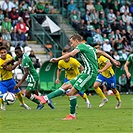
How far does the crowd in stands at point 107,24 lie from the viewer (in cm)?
3928

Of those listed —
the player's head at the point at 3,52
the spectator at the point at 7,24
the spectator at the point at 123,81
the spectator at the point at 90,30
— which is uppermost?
the player's head at the point at 3,52

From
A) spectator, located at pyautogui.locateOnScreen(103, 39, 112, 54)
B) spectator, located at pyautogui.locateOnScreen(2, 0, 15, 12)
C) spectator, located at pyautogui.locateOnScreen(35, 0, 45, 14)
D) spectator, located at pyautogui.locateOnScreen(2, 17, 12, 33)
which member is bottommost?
spectator, located at pyautogui.locateOnScreen(103, 39, 112, 54)

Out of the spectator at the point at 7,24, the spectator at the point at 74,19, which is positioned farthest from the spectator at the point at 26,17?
the spectator at the point at 74,19

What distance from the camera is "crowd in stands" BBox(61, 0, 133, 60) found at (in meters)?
39.3

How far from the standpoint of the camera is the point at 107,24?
41688 millimetres

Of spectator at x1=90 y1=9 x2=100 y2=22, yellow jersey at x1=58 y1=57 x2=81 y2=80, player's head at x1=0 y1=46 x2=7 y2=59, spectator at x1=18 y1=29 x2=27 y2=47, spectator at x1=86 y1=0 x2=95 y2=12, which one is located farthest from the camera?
spectator at x1=86 y1=0 x2=95 y2=12

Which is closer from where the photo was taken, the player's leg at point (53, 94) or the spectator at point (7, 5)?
the player's leg at point (53, 94)

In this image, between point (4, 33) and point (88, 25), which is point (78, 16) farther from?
point (4, 33)

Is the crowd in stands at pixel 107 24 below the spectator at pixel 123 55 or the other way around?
the other way around

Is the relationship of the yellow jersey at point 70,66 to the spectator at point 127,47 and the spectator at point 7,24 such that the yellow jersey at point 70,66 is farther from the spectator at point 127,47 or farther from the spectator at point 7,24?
the spectator at point 127,47

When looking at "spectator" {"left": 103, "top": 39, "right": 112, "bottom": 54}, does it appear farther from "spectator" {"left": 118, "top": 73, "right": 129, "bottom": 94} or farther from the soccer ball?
the soccer ball

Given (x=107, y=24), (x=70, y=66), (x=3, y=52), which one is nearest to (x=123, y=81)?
(x=107, y=24)

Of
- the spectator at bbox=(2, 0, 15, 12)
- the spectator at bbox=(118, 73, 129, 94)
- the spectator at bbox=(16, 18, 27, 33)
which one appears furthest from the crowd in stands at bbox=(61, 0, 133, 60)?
the spectator at bbox=(2, 0, 15, 12)

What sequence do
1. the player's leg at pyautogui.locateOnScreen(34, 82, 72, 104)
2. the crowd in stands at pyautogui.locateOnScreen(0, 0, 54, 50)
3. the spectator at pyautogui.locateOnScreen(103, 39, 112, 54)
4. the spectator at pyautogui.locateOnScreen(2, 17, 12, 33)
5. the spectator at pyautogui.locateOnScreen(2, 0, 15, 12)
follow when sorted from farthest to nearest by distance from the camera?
1. the spectator at pyautogui.locateOnScreen(103, 39, 112, 54)
2. the spectator at pyautogui.locateOnScreen(2, 0, 15, 12)
3. the spectator at pyautogui.locateOnScreen(2, 17, 12, 33)
4. the crowd in stands at pyautogui.locateOnScreen(0, 0, 54, 50)
5. the player's leg at pyautogui.locateOnScreen(34, 82, 72, 104)
